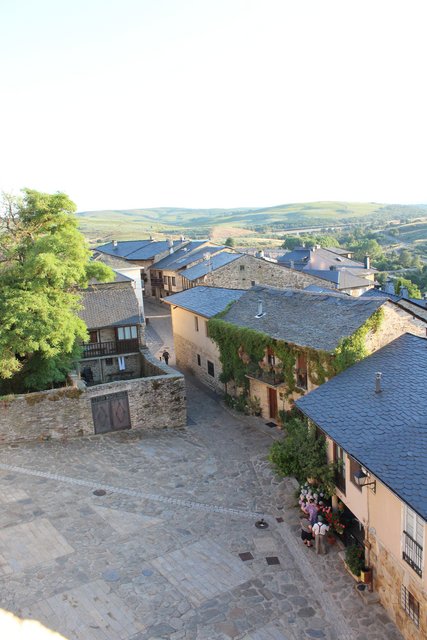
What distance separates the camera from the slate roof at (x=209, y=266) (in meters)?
49.8

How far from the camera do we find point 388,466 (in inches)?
491

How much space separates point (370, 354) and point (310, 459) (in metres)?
5.57

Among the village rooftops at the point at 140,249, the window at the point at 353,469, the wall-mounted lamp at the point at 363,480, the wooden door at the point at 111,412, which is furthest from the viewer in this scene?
the village rooftops at the point at 140,249

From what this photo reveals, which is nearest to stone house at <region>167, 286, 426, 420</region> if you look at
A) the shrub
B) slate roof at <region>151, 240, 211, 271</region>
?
the shrub

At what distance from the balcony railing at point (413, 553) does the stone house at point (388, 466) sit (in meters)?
0.02

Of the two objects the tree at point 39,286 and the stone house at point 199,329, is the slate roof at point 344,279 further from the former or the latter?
the tree at point 39,286

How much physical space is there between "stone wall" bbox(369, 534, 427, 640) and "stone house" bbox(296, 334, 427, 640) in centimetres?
2

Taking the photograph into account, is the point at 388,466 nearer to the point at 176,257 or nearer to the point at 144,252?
the point at 176,257

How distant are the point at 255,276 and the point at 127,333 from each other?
68.1ft

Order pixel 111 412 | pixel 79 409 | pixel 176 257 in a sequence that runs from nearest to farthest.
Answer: pixel 79 409, pixel 111 412, pixel 176 257

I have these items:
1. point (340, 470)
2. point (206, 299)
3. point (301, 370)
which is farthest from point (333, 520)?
point (206, 299)

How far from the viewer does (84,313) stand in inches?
1248

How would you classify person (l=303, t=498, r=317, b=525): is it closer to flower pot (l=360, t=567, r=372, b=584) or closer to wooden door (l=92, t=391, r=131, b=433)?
flower pot (l=360, t=567, r=372, b=584)

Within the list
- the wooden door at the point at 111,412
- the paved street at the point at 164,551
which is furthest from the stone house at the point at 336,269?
the paved street at the point at 164,551
